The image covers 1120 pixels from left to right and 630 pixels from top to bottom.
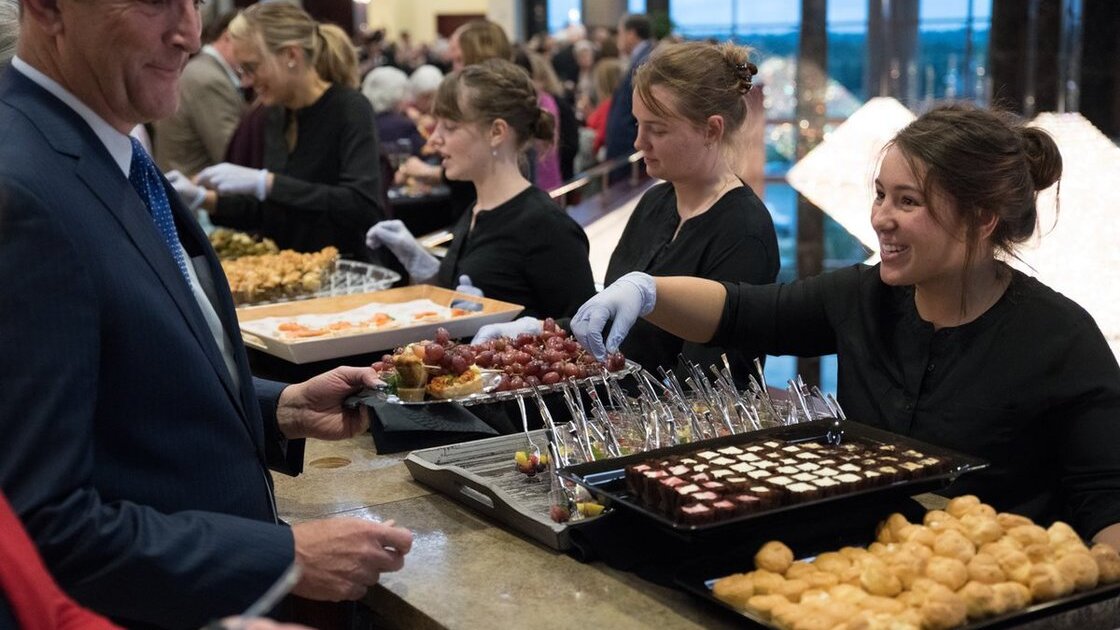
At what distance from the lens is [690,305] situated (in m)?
2.53

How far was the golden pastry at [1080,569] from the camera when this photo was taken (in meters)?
1.56

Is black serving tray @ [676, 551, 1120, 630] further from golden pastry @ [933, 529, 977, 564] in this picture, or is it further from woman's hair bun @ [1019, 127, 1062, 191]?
woman's hair bun @ [1019, 127, 1062, 191]

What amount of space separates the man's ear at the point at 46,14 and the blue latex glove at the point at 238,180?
3189 mm

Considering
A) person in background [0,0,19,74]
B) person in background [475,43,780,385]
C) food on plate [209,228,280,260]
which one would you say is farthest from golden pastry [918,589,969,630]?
food on plate [209,228,280,260]

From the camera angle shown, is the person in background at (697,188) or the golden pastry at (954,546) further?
the person in background at (697,188)

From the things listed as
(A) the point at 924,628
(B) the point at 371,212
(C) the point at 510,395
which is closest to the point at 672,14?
(B) the point at 371,212

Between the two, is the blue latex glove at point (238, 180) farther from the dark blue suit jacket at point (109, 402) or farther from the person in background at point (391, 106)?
the dark blue suit jacket at point (109, 402)

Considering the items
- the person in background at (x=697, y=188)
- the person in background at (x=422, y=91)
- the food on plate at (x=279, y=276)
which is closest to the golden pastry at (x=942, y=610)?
the person in background at (x=697, y=188)

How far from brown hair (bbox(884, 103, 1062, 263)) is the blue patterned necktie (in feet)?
4.14

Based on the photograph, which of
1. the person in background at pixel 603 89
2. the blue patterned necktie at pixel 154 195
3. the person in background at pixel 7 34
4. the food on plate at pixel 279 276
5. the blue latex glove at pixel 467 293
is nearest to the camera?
the blue patterned necktie at pixel 154 195

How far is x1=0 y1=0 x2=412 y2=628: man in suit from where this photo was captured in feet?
4.60

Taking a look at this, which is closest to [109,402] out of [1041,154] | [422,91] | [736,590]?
[736,590]

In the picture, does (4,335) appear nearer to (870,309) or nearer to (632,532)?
(632,532)

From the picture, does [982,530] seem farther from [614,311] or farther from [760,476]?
[614,311]
